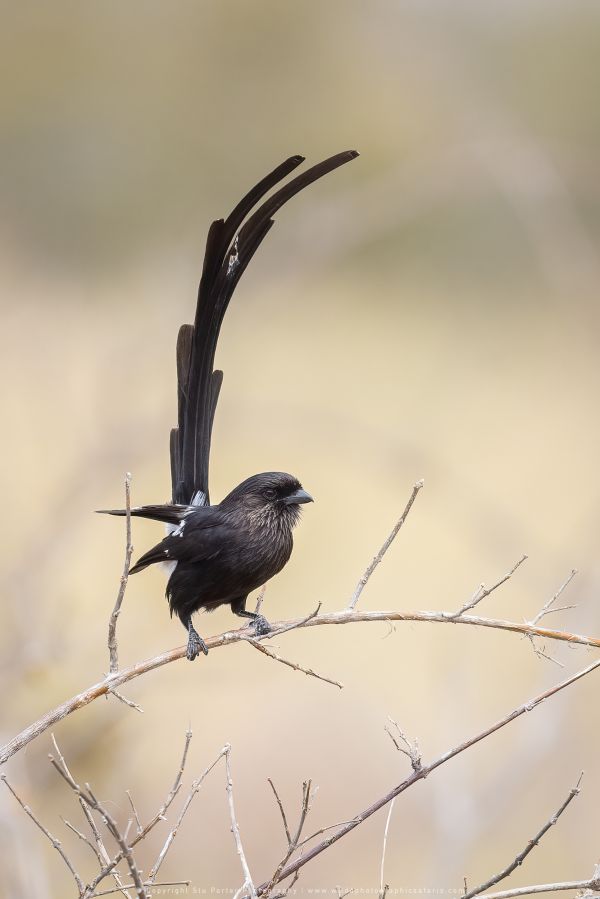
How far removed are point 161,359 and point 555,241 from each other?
259cm

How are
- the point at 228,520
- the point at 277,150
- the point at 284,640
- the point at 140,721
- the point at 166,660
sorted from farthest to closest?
the point at 277,150 → the point at 284,640 → the point at 140,721 → the point at 228,520 → the point at 166,660

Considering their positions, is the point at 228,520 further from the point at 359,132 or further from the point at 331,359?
the point at 359,132

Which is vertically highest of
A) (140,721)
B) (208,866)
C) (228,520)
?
(228,520)

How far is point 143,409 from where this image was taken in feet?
19.7

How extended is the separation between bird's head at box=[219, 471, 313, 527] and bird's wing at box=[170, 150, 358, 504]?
0.51ft

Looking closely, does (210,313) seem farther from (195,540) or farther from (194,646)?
(194,646)

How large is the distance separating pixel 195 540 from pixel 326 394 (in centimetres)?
574

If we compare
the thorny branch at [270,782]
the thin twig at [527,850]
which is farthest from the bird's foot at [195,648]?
the thin twig at [527,850]

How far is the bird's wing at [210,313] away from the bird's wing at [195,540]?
0.15 m

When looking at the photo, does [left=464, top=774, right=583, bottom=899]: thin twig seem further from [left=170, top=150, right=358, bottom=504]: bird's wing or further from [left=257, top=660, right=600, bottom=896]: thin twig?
[left=170, top=150, right=358, bottom=504]: bird's wing

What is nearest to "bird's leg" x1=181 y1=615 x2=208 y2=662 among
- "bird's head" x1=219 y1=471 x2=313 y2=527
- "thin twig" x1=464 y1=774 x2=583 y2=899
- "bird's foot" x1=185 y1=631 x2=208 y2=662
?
"bird's foot" x1=185 y1=631 x2=208 y2=662

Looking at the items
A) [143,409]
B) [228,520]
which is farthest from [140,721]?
[228,520]

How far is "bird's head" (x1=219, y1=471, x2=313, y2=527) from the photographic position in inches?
88.5

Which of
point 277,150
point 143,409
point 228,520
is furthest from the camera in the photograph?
point 277,150
